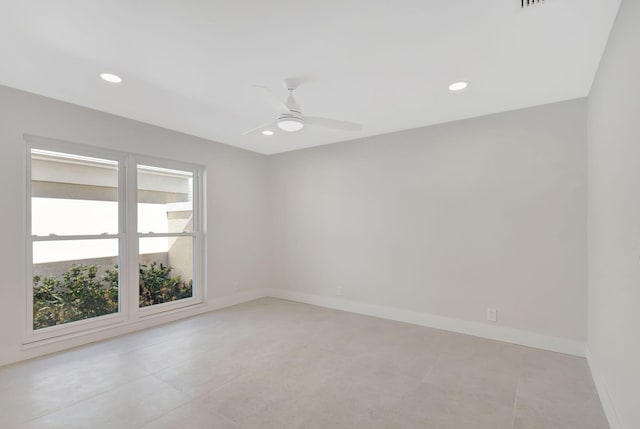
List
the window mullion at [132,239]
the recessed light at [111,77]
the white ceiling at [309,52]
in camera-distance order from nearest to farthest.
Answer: the white ceiling at [309,52], the recessed light at [111,77], the window mullion at [132,239]

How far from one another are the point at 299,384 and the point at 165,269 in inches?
105

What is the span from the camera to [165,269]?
414 cm

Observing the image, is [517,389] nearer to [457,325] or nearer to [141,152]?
[457,325]

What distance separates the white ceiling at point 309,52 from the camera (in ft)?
5.79

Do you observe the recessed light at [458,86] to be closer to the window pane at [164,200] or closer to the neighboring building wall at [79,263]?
the window pane at [164,200]

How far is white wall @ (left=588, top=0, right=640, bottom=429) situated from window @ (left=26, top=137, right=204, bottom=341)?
4444 mm

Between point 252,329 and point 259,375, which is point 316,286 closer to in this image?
point 252,329

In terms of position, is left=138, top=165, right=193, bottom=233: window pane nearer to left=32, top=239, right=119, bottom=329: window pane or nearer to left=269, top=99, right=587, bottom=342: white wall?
left=32, top=239, right=119, bottom=329: window pane

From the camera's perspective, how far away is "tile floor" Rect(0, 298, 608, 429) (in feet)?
6.61

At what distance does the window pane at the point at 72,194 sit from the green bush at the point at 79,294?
0.46m

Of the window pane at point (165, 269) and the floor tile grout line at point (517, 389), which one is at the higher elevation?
the window pane at point (165, 269)

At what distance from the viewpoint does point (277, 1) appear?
1685 millimetres

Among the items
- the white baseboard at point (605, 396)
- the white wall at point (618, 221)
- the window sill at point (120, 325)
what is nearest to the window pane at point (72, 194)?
the window sill at point (120, 325)

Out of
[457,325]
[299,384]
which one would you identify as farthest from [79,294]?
[457,325]
